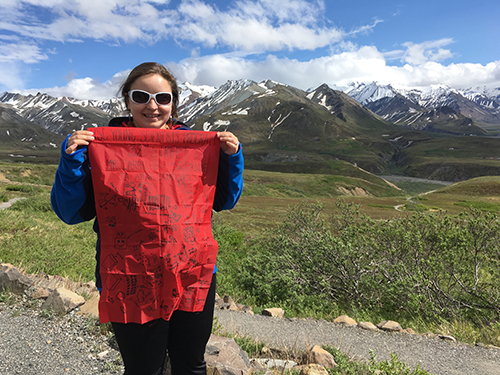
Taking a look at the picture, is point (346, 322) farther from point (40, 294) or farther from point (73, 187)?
point (73, 187)

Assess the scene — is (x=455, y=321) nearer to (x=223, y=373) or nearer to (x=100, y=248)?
(x=223, y=373)

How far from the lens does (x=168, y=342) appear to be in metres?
2.46

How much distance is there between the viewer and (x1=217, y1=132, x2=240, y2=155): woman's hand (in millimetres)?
2506

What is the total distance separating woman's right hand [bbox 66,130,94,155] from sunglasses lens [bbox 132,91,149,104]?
467 millimetres

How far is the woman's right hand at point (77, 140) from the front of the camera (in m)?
2.20

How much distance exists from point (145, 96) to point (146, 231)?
1117 millimetres

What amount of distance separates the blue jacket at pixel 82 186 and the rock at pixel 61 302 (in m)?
3.10

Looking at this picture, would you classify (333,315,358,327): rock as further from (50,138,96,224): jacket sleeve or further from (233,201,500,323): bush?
(50,138,96,224): jacket sleeve

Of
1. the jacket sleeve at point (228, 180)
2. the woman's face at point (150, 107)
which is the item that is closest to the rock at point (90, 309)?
the jacket sleeve at point (228, 180)

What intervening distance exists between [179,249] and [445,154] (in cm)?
20880

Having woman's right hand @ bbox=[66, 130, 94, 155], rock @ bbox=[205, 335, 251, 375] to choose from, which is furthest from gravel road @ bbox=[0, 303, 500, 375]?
woman's right hand @ bbox=[66, 130, 94, 155]

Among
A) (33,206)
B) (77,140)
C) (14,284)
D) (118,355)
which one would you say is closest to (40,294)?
(14,284)

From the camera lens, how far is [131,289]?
2.23 metres

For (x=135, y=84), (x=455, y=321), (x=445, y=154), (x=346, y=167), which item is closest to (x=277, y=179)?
(x=346, y=167)
